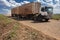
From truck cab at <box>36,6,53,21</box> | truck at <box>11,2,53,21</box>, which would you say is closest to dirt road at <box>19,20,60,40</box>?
truck cab at <box>36,6,53,21</box>

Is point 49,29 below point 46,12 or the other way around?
below

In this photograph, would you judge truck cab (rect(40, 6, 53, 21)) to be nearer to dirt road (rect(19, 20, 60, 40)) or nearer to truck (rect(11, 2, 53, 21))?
truck (rect(11, 2, 53, 21))

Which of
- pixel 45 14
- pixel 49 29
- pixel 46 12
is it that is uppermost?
pixel 46 12

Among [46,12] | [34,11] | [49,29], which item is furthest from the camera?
[34,11]

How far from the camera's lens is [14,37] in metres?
11.3

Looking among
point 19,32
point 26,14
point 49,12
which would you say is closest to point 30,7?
point 26,14

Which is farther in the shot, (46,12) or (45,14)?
(46,12)

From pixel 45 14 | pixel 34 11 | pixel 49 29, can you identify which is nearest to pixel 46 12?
pixel 45 14

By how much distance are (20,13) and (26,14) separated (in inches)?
105

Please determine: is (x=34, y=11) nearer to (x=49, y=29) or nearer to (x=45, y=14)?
(x=45, y=14)

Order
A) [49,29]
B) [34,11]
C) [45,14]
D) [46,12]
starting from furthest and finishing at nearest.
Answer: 1. [34,11]
2. [46,12]
3. [45,14]
4. [49,29]

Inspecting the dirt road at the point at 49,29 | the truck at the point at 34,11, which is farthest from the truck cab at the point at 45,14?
the dirt road at the point at 49,29

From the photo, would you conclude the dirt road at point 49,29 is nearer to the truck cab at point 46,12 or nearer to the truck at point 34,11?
the truck cab at point 46,12

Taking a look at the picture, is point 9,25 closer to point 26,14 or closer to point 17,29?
point 17,29
